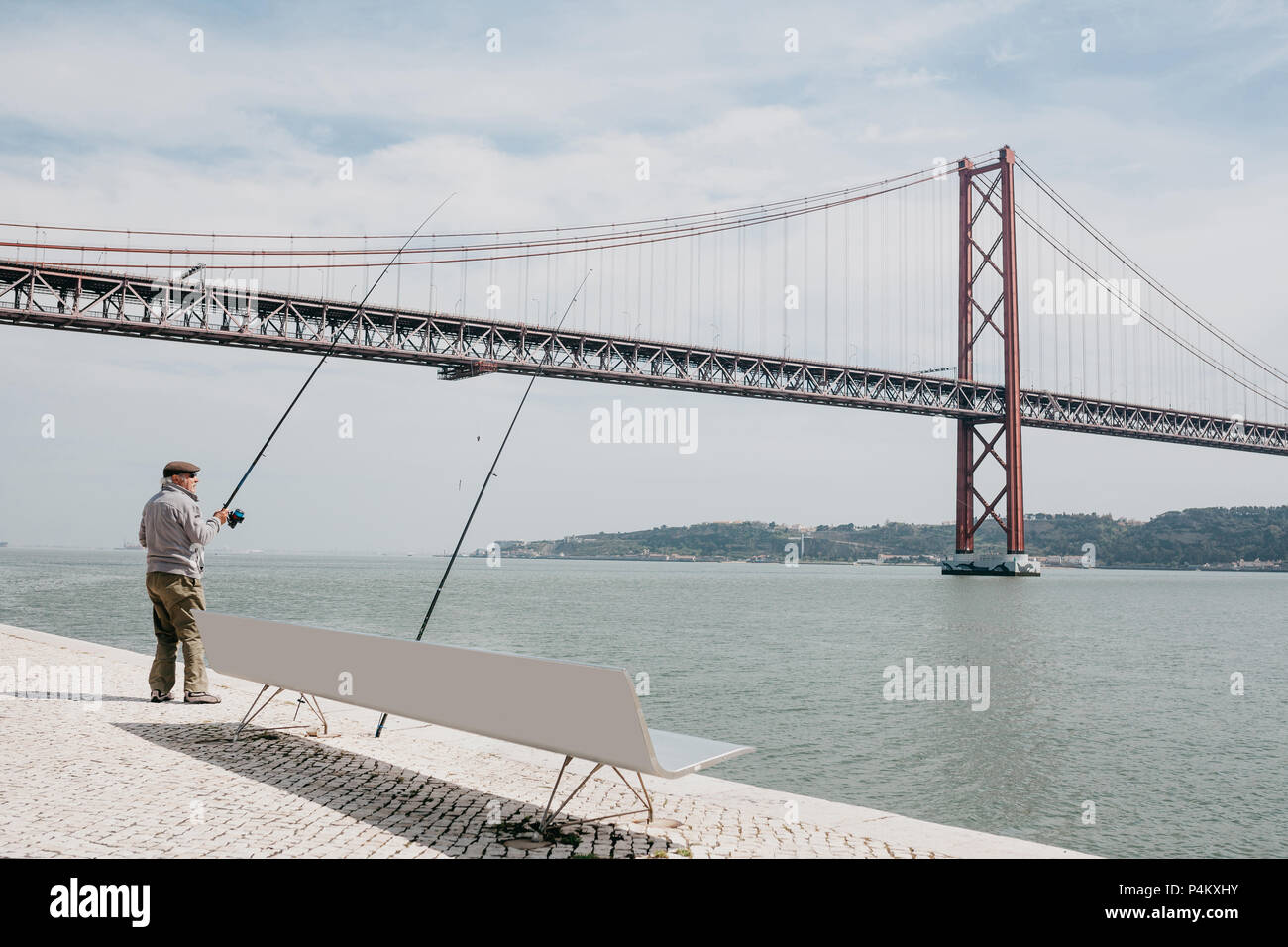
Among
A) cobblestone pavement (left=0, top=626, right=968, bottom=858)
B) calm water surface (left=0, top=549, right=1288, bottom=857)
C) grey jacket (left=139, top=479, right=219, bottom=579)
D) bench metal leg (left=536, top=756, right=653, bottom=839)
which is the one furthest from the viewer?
calm water surface (left=0, top=549, right=1288, bottom=857)

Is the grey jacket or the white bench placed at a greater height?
the grey jacket

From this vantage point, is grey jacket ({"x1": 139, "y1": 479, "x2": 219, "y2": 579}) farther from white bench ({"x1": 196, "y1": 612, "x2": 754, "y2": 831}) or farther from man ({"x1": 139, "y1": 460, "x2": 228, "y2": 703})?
white bench ({"x1": 196, "y1": 612, "x2": 754, "y2": 831})

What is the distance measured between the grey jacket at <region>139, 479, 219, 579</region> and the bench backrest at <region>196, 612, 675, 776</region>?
85cm

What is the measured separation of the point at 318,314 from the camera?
37.6 meters

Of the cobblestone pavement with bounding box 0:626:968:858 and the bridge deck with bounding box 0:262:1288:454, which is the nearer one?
the cobblestone pavement with bounding box 0:626:968:858

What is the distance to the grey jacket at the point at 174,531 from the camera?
6211 millimetres

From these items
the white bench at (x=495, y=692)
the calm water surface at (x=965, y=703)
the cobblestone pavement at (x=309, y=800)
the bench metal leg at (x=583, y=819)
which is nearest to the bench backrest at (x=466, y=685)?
the white bench at (x=495, y=692)

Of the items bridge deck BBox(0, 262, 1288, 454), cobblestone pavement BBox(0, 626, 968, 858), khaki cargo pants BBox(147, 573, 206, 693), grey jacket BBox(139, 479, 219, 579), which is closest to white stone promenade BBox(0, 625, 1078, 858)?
cobblestone pavement BBox(0, 626, 968, 858)

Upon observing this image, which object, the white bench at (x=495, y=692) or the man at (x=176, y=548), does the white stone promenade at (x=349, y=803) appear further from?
the man at (x=176, y=548)

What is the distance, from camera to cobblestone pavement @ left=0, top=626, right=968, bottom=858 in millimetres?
3625

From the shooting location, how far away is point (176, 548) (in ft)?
20.5

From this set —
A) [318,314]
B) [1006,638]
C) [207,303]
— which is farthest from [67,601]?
[1006,638]
